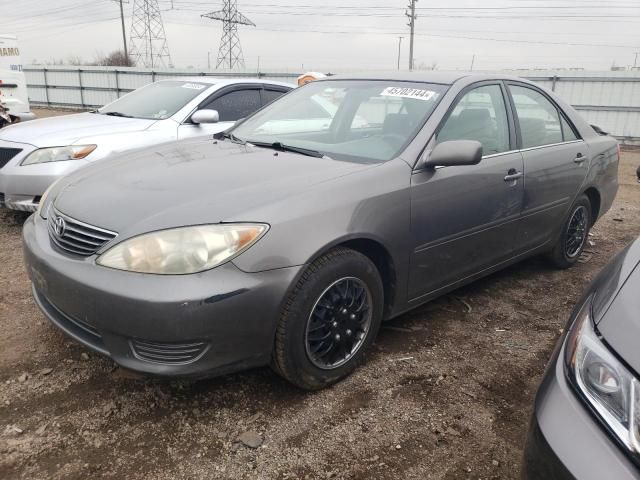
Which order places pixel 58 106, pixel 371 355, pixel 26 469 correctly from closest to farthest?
1. pixel 26 469
2. pixel 371 355
3. pixel 58 106

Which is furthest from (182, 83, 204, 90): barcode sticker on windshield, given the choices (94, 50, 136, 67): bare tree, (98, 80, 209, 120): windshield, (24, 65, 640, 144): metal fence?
(94, 50, 136, 67): bare tree

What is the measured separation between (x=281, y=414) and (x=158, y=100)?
4.57 metres

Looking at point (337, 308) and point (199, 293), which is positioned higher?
point (199, 293)

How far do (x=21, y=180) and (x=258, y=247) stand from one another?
133 inches

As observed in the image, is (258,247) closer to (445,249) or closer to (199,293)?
(199,293)

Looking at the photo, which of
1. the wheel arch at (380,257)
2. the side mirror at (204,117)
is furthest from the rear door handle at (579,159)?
the side mirror at (204,117)

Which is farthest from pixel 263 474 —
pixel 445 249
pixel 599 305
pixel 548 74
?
pixel 548 74

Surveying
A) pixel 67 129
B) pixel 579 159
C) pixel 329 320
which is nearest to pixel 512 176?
pixel 579 159

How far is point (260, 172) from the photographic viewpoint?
266cm

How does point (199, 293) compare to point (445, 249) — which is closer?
point (199, 293)

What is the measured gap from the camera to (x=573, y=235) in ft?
14.6

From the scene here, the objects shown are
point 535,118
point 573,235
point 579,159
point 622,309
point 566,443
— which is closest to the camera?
point 566,443

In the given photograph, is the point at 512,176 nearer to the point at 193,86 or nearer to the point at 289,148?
the point at 289,148

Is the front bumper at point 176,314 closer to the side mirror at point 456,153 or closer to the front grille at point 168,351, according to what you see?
the front grille at point 168,351
